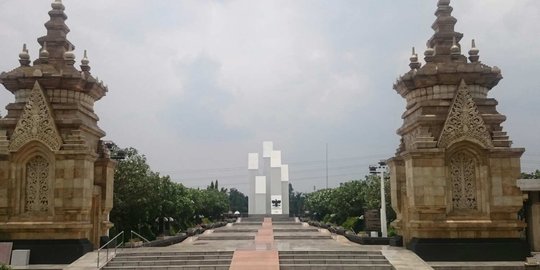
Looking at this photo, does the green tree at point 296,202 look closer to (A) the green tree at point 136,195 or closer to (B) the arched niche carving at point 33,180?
(A) the green tree at point 136,195

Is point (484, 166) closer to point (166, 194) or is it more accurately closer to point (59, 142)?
point (59, 142)

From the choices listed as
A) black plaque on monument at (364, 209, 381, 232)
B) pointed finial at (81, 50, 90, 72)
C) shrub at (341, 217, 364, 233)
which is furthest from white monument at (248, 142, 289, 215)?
pointed finial at (81, 50, 90, 72)

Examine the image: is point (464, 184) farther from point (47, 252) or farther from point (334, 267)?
point (47, 252)

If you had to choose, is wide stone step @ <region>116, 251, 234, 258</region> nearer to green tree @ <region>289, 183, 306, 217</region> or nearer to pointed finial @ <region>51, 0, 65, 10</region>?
pointed finial @ <region>51, 0, 65, 10</region>

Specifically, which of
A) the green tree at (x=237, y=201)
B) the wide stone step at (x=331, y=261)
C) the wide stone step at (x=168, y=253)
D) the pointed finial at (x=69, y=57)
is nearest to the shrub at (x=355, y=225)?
the wide stone step at (x=331, y=261)

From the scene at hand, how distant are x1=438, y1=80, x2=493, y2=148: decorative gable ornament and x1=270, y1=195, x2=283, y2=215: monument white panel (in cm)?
4977

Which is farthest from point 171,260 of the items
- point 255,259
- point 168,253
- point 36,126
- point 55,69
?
point 55,69

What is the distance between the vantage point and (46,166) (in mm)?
17891

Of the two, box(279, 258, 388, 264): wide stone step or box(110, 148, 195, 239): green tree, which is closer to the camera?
box(279, 258, 388, 264): wide stone step

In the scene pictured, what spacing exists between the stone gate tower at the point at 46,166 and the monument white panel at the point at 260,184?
48.9 meters

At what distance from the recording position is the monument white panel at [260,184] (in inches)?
2650

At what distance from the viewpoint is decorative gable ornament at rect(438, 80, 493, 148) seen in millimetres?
17797

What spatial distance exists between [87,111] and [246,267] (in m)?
7.90

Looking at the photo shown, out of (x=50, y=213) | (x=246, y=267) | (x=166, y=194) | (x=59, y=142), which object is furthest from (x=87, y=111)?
(x=166, y=194)
